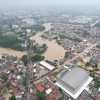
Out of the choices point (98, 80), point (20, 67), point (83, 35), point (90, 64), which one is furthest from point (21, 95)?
point (83, 35)

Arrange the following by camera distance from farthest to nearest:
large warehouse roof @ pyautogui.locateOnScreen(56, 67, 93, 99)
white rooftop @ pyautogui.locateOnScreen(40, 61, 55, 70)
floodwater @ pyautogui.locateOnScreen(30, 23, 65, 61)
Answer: floodwater @ pyautogui.locateOnScreen(30, 23, 65, 61), white rooftop @ pyautogui.locateOnScreen(40, 61, 55, 70), large warehouse roof @ pyautogui.locateOnScreen(56, 67, 93, 99)

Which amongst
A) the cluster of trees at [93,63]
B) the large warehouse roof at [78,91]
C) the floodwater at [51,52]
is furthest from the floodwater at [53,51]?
the large warehouse roof at [78,91]

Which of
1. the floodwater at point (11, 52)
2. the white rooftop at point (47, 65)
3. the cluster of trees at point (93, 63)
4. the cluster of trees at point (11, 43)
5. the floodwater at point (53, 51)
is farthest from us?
the cluster of trees at point (11, 43)

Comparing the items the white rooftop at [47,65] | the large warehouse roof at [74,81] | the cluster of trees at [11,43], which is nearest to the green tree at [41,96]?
the large warehouse roof at [74,81]

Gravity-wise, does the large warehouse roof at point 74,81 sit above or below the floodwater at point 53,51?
above

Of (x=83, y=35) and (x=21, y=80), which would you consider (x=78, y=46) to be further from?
(x=21, y=80)

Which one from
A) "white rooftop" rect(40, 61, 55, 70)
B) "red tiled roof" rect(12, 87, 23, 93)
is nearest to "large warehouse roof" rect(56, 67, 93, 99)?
"white rooftop" rect(40, 61, 55, 70)

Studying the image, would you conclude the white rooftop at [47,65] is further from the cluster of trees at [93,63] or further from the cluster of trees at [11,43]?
the cluster of trees at [11,43]

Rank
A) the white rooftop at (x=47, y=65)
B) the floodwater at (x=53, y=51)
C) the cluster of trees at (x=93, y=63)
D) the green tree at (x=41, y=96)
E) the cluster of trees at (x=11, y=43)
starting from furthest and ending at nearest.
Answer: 1. the cluster of trees at (x=11, y=43)
2. the floodwater at (x=53, y=51)
3. the cluster of trees at (x=93, y=63)
4. the white rooftop at (x=47, y=65)
5. the green tree at (x=41, y=96)

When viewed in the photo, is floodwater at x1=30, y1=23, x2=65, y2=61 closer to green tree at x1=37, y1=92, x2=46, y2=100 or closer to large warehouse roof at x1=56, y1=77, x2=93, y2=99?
large warehouse roof at x1=56, y1=77, x2=93, y2=99

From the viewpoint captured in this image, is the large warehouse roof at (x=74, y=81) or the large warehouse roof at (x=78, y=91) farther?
the large warehouse roof at (x=74, y=81)

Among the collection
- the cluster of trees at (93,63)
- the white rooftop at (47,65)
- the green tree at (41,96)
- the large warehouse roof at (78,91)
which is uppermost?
the green tree at (41,96)
